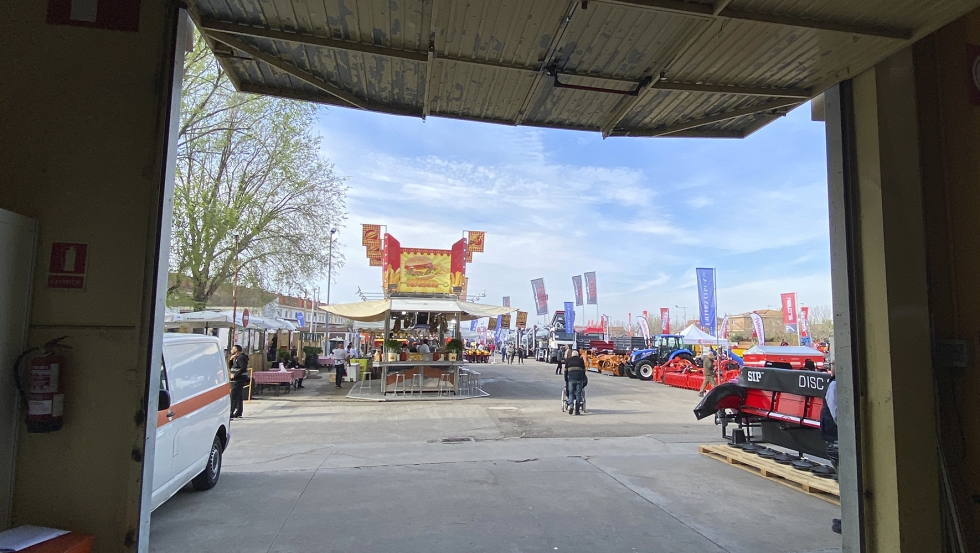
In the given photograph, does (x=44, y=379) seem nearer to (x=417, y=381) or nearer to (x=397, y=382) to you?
(x=397, y=382)

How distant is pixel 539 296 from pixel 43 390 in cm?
4268

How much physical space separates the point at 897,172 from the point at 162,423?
6128 millimetres

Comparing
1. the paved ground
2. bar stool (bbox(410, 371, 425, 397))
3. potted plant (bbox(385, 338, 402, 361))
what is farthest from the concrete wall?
bar stool (bbox(410, 371, 425, 397))

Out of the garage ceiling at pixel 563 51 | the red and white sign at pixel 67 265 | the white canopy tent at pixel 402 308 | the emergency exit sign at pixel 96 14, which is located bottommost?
the red and white sign at pixel 67 265

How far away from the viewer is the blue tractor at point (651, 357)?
A: 85.2 feet

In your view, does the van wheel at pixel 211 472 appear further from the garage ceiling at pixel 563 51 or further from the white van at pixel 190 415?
the garage ceiling at pixel 563 51

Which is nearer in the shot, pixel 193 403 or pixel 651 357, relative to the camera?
pixel 193 403

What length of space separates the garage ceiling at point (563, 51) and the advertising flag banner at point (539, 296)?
39.7 meters

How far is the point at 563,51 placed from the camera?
362 centimetres

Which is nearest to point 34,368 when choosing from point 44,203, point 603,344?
point 44,203

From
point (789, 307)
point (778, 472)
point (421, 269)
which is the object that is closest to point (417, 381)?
→ point (421, 269)

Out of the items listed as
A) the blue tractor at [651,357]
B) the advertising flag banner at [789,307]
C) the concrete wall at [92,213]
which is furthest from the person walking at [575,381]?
the advertising flag banner at [789,307]

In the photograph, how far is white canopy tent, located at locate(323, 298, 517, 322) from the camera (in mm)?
15882

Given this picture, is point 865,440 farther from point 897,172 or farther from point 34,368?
point 34,368
